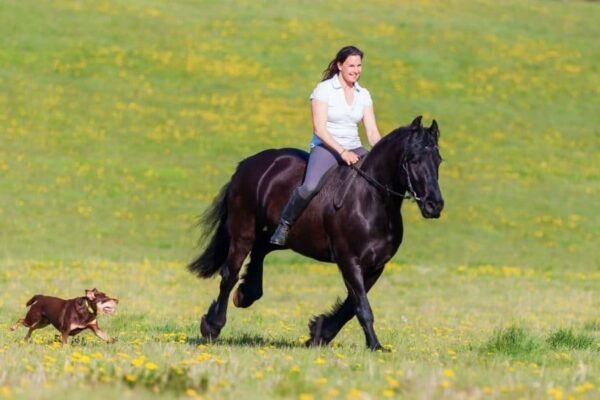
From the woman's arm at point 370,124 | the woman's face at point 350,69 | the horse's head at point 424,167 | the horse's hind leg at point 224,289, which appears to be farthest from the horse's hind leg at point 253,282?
the horse's head at point 424,167

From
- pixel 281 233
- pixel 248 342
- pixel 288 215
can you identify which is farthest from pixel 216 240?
pixel 288 215

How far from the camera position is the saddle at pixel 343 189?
1198 cm

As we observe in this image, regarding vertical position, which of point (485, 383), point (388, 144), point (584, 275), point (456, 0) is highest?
point (456, 0)

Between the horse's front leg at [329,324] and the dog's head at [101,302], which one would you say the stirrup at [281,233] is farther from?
the dog's head at [101,302]

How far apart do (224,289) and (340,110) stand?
106 inches

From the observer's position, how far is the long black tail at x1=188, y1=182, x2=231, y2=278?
1398 cm

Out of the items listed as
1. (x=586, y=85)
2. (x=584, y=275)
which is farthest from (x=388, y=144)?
(x=586, y=85)

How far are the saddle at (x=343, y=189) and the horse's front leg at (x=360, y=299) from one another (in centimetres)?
64

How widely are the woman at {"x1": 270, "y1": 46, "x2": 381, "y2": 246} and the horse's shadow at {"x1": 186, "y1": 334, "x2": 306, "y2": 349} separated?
1.13m

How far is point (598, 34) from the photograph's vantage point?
6000cm

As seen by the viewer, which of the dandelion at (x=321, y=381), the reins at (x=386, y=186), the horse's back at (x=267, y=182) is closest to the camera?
the dandelion at (x=321, y=381)

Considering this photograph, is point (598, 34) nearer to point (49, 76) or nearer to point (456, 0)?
point (456, 0)

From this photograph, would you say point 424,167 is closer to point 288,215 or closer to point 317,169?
point 317,169

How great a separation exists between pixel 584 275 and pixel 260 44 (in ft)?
88.6
